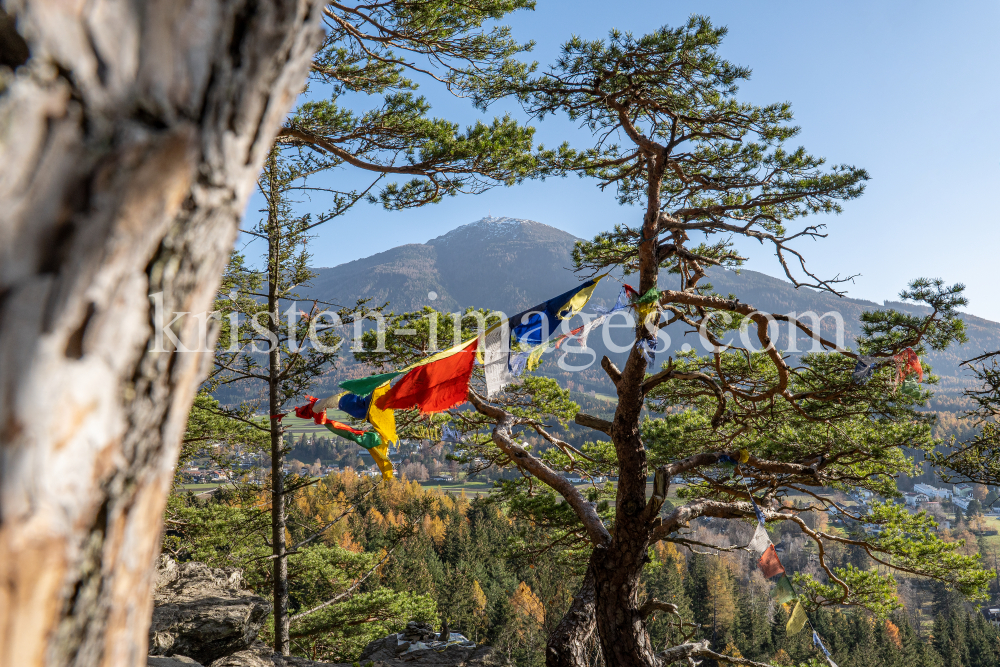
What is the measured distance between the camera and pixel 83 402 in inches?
23.3

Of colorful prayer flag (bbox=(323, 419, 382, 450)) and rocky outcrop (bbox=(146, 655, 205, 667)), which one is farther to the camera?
colorful prayer flag (bbox=(323, 419, 382, 450))

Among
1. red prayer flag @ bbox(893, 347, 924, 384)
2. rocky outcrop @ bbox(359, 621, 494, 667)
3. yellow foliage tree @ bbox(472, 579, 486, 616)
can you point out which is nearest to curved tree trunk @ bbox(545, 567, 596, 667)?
→ red prayer flag @ bbox(893, 347, 924, 384)

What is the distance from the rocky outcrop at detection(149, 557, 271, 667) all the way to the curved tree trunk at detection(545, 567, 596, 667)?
13.7 ft

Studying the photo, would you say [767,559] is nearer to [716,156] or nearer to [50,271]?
[716,156]

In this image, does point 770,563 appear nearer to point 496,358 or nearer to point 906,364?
point 906,364

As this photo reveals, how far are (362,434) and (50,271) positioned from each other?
4828mm

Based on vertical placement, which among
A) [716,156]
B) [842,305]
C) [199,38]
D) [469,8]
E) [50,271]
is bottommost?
[50,271]

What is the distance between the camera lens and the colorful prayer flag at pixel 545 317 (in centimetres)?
371

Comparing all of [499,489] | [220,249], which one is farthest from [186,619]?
[220,249]

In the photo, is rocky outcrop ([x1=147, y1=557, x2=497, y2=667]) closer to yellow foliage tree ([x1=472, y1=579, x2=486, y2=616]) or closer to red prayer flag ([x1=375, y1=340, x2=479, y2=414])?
red prayer flag ([x1=375, y1=340, x2=479, y2=414])

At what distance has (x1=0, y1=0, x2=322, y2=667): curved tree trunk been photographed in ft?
1.79

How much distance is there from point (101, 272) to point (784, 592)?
5731mm

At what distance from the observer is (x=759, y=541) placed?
15.1ft

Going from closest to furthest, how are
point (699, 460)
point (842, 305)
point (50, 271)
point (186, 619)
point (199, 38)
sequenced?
point (50, 271) < point (199, 38) < point (699, 460) < point (186, 619) < point (842, 305)
